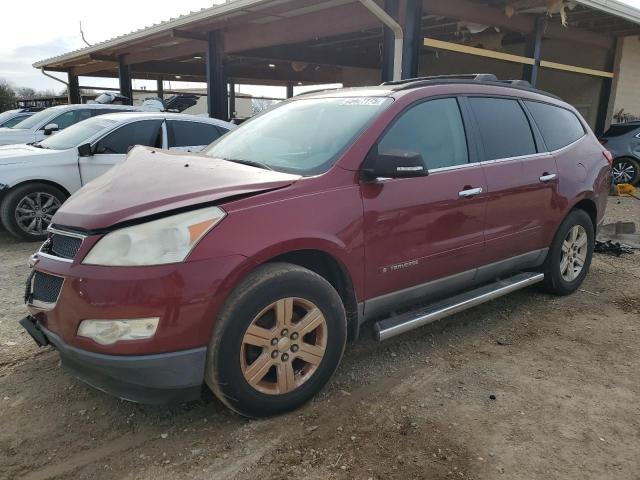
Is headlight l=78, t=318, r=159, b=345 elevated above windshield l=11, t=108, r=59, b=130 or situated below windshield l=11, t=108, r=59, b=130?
below

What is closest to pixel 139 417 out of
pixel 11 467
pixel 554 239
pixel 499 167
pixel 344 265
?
pixel 11 467

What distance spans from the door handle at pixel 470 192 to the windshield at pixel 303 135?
796 millimetres

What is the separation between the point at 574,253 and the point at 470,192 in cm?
185

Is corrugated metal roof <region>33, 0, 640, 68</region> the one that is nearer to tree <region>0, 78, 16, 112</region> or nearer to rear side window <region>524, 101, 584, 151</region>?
rear side window <region>524, 101, 584, 151</region>

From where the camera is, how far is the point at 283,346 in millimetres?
2660

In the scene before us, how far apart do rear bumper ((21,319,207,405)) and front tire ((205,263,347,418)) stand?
9 cm

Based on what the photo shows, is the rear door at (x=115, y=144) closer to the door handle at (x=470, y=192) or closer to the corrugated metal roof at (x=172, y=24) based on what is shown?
the corrugated metal roof at (x=172, y=24)

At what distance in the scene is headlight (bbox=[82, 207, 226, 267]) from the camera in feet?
7.68

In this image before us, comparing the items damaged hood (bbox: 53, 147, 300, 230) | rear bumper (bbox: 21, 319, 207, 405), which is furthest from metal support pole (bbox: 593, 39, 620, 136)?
rear bumper (bbox: 21, 319, 207, 405)

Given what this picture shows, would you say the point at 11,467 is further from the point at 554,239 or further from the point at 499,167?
the point at 554,239

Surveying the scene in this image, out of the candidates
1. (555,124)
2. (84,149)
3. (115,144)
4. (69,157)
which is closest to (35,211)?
(69,157)

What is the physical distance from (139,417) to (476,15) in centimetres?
897

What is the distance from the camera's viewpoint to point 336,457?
2.45 meters

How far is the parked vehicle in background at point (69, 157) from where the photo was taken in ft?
20.8
